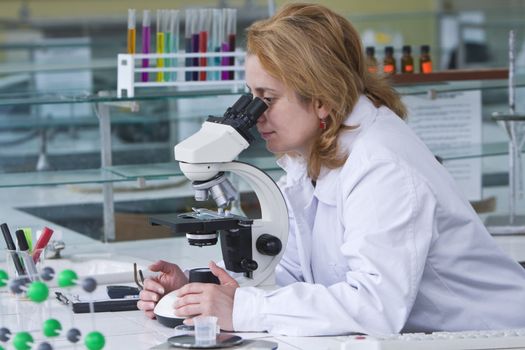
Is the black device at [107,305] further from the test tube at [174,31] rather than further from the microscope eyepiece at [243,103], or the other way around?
the test tube at [174,31]

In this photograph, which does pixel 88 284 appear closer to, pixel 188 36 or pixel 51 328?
pixel 51 328

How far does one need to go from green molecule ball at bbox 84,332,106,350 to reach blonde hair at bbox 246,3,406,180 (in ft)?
2.63

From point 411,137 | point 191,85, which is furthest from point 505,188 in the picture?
point 411,137

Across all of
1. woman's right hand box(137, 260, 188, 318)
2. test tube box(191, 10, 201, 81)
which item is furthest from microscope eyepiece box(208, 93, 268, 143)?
test tube box(191, 10, 201, 81)

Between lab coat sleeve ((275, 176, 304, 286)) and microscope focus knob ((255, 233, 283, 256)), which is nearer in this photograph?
microscope focus knob ((255, 233, 283, 256))

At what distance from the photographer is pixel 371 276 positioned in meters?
2.04

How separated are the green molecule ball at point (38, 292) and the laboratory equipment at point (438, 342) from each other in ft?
1.81

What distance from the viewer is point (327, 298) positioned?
205 cm

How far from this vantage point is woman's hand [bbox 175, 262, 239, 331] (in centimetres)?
210

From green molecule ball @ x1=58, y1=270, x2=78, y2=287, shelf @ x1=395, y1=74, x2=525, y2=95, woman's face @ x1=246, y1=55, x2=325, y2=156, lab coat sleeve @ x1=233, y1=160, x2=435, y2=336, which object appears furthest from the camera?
shelf @ x1=395, y1=74, x2=525, y2=95

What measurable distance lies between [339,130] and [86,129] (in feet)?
11.0

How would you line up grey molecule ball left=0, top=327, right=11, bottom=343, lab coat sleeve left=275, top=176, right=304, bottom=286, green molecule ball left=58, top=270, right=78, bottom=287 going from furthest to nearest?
1. lab coat sleeve left=275, top=176, right=304, bottom=286
2. grey molecule ball left=0, top=327, right=11, bottom=343
3. green molecule ball left=58, top=270, right=78, bottom=287

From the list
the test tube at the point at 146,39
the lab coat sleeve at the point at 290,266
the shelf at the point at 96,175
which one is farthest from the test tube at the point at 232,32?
the lab coat sleeve at the point at 290,266

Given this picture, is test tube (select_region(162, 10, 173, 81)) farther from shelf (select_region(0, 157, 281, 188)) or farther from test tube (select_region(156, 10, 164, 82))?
shelf (select_region(0, 157, 281, 188))
